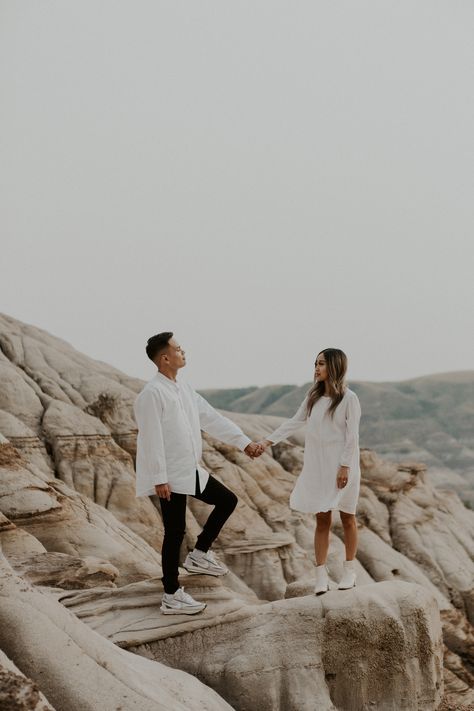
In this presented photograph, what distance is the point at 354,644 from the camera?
7.27 metres

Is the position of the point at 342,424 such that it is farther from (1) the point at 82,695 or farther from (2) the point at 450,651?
(2) the point at 450,651

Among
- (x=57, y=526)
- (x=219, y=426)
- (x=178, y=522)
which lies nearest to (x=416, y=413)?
(x=57, y=526)

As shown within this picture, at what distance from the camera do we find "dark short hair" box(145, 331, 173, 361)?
7254 mm

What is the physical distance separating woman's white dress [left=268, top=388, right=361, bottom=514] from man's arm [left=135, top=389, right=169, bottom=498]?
1371mm

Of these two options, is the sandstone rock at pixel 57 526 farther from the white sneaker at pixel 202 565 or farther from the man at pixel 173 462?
the man at pixel 173 462

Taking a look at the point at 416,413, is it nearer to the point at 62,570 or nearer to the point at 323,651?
the point at 62,570

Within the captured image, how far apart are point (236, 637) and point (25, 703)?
291cm

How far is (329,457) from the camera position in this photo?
24.6 ft

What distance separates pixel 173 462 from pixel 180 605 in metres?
1.37

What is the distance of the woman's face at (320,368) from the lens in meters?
7.52

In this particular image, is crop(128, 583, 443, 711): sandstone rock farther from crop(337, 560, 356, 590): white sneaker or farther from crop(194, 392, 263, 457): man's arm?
crop(194, 392, 263, 457): man's arm

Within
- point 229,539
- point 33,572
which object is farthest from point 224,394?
point 33,572

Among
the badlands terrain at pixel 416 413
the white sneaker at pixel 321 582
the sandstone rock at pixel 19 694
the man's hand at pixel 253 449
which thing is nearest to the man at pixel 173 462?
the man's hand at pixel 253 449

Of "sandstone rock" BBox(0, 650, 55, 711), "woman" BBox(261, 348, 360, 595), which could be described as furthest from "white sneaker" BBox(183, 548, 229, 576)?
"sandstone rock" BBox(0, 650, 55, 711)
